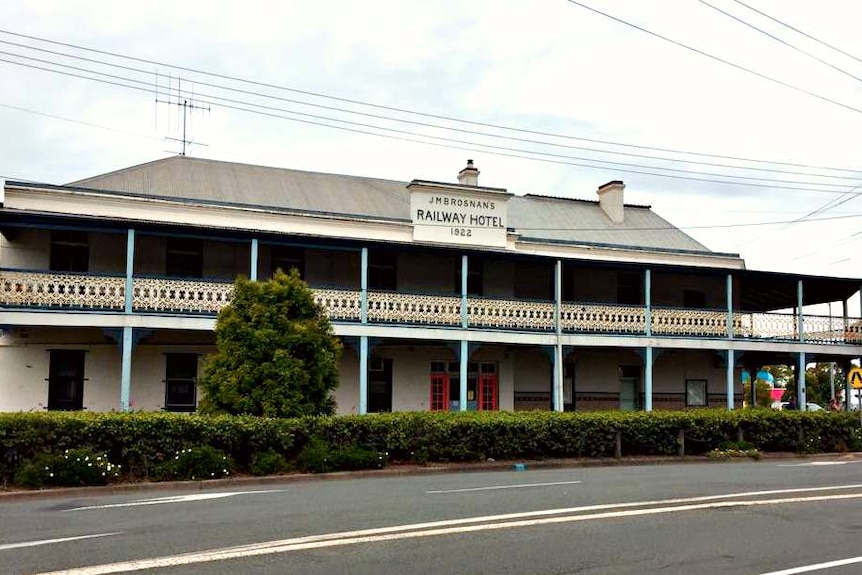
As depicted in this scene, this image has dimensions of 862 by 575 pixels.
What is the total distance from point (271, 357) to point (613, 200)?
1867 centimetres

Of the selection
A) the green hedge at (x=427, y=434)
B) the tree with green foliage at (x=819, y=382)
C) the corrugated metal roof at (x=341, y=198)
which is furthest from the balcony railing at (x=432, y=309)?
the tree with green foliage at (x=819, y=382)

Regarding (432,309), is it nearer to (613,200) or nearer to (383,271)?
(383,271)

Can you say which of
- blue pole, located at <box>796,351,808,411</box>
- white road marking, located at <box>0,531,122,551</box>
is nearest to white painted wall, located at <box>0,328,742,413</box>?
blue pole, located at <box>796,351,808,411</box>

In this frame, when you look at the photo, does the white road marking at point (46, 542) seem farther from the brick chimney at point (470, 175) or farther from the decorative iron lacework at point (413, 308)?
the brick chimney at point (470, 175)

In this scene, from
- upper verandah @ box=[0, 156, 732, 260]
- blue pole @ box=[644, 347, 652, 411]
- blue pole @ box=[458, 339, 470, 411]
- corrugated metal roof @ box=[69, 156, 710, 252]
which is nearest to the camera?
blue pole @ box=[458, 339, 470, 411]

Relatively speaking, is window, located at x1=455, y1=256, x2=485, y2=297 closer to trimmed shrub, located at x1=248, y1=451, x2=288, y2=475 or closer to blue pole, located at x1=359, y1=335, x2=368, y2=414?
blue pole, located at x1=359, y1=335, x2=368, y2=414

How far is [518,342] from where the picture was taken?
23719mm

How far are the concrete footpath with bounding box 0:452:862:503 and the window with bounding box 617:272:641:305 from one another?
8.24 metres

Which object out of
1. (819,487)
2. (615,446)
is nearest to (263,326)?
(615,446)

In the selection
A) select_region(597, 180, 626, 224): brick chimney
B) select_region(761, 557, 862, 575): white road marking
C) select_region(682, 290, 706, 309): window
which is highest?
select_region(597, 180, 626, 224): brick chimney

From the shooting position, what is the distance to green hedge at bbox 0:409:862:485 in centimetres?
1402

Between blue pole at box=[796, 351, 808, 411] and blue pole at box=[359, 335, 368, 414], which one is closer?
blue pole at box=[359, 335, 368, 414]

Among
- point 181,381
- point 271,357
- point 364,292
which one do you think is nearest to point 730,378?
point 364,292

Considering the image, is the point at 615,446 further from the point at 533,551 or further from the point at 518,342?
the point at 533,551
